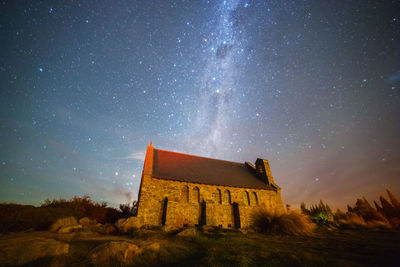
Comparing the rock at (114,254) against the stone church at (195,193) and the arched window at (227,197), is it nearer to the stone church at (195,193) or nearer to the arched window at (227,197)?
the stone church at (195,193)

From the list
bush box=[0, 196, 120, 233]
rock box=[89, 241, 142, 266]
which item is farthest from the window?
rock box=[89, 241, 142, 266]

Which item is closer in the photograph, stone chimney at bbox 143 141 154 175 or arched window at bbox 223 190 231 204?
stone chimney at bbox 143 141 154 175

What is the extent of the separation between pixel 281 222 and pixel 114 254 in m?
7.93

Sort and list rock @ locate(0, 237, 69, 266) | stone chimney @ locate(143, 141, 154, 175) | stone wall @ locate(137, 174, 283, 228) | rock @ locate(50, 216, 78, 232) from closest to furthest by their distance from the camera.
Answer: rock @ locate(0, 237, 69, 266)
rock @ locate(50, 216, 78, 232)
stone wall @ locate(137, 174, 283, 228)
stone chimney @ locate(143, 141, 154, 175)

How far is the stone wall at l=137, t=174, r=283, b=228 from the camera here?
46.7 feet

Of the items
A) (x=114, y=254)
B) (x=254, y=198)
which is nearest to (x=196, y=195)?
(x=254, y=198)

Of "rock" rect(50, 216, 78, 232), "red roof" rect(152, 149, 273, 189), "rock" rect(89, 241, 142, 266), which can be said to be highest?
"red roof" rect(152, 149, 273, 189)

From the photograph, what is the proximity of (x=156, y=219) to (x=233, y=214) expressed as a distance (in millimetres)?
8225

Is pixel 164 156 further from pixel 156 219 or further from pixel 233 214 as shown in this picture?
pixel 233 214

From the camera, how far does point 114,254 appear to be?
149 inches

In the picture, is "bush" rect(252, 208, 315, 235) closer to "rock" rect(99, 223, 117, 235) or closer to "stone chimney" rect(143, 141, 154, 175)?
"rock" rect(99, 223, 117, 235)

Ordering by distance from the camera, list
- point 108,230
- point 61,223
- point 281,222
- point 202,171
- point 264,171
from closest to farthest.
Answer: point 281,222, point 61,223, point 108,230, point 202,171, point 264,171

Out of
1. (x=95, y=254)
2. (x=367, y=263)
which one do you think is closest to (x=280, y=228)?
(x=367, y=263)

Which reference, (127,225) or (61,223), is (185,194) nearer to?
(127,225)
